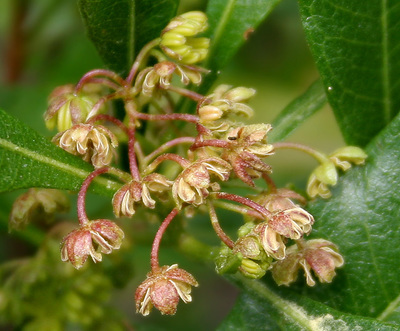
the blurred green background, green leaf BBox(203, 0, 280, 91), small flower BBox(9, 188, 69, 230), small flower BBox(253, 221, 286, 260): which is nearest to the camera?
small flower BBox(253, 221, 286, 260)

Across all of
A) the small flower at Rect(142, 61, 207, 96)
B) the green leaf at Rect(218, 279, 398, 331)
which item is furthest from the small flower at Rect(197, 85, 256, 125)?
the green leaf at Rect(218, 279, 398, 331)

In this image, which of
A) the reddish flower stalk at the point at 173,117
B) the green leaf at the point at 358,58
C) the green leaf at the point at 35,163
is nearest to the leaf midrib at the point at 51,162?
the green leaf at the point at 35,163

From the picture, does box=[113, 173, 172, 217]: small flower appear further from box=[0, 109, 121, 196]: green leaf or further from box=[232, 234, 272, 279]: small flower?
box=[232, 234, 272, 279]: small flower

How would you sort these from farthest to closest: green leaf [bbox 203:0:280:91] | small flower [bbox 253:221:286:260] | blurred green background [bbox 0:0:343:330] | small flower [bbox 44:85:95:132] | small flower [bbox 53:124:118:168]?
blurred green background [bbox 0:0:343:330] < green leaf [bbox 203:0:280:91] < small flower [bbox 44:85:95:132] < small flower [bbox 53:124:118:168] < small flower [bbox 253:221:286:260]

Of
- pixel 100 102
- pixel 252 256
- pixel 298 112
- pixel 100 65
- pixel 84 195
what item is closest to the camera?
pixel 252 256

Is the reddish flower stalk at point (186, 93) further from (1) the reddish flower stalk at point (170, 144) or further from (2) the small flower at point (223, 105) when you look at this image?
(1) the reddish flower stalk at point (170, 144)

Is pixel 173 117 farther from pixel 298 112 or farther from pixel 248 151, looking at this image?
pixel 298 112

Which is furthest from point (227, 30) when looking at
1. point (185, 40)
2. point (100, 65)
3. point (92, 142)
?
point (100, 65)
